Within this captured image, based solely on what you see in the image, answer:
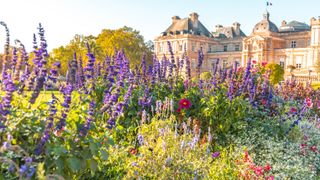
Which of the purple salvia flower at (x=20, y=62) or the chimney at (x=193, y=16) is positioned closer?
the purple salvia flower at (x=20, y=62)

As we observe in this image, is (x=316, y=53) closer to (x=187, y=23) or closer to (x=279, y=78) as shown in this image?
(x=187, y=23)

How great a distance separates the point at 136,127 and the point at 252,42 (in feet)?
180

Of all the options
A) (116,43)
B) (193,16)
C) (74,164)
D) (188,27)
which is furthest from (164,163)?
(193,16)

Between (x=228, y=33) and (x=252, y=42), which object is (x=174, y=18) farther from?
(x=252, y=42)

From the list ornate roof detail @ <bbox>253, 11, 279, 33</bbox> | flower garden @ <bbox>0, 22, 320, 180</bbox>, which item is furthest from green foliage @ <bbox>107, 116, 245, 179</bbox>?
ornate roof detail @ <bbox>253, 11, 279, 33</bbox>

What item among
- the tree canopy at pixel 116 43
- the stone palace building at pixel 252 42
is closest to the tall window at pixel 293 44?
the stone palace building at pixel 252 42

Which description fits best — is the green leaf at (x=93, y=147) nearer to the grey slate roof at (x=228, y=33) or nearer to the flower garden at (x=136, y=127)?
the flower garden at (x=136, y=127)

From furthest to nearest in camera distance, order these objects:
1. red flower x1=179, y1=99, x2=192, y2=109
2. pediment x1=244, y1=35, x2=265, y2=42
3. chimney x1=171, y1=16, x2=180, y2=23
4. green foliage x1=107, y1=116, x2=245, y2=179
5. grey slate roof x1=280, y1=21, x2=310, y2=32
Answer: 1. chimney x1=171, y1=16, x2=180, y2=23
2. grey slate roof x1=280, y1=21, x2=310, y2=32
3. pediment x1=244, y1=35, x2=265, y2=42
4. red flower x1=179, y1=99, x2=192, y2=109
5. green foliage x1=107, y1=116, x2=245, y2=179

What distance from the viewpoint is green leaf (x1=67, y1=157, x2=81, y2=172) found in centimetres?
240

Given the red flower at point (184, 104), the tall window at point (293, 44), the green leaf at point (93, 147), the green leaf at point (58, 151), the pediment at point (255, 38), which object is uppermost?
the pediment at point (255, 38)

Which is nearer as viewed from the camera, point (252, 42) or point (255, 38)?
point (255, 38)

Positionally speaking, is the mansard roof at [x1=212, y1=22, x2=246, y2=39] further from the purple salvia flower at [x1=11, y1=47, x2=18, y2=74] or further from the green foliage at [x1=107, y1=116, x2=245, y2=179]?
the purple salvia flower at [x1=11, y1=47, x2=18, y2=74]

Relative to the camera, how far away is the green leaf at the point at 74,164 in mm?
2402

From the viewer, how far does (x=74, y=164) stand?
7.93 feet
